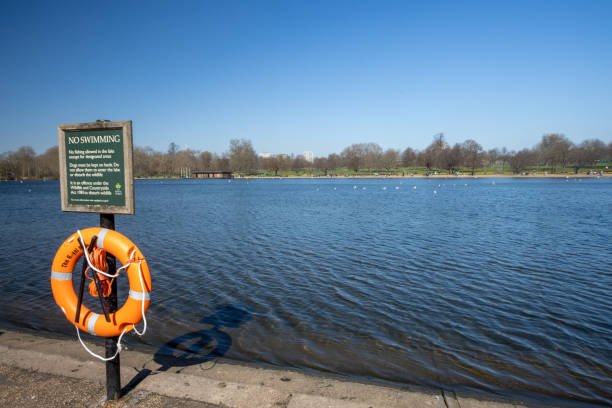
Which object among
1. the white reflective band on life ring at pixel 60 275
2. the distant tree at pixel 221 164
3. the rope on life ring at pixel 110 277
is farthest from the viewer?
the distant tree at pixel 221 164

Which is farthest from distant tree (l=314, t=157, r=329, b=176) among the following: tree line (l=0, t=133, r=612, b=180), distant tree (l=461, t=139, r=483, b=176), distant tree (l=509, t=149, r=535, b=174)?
distant tree (l=509, t=149, r=535, b=174)

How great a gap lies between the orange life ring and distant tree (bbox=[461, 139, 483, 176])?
4755 inches

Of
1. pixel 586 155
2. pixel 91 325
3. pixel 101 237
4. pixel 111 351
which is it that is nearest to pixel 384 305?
pixel 111 351

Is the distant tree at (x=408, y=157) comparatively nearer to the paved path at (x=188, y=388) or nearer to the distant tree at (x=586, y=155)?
the distant tree at (x=586, y=155)

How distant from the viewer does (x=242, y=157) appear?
138625 millimetres

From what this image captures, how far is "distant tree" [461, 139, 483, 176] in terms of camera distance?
113000 millimetres

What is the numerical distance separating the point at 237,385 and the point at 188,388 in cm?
49

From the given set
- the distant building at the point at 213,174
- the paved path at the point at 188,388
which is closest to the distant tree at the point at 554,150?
the distant building at the point at 213,174

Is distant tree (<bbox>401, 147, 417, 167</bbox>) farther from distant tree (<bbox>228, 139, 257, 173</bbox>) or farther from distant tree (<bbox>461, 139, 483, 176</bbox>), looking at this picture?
distant tree (<bbox>228, 139, 257, 173</bbox>)

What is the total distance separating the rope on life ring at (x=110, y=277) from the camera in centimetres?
355

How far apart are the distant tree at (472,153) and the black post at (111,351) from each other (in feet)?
396

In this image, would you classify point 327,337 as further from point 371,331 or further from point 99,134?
point 99,134

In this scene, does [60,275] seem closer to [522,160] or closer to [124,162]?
[124,162]

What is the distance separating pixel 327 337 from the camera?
607 cm
